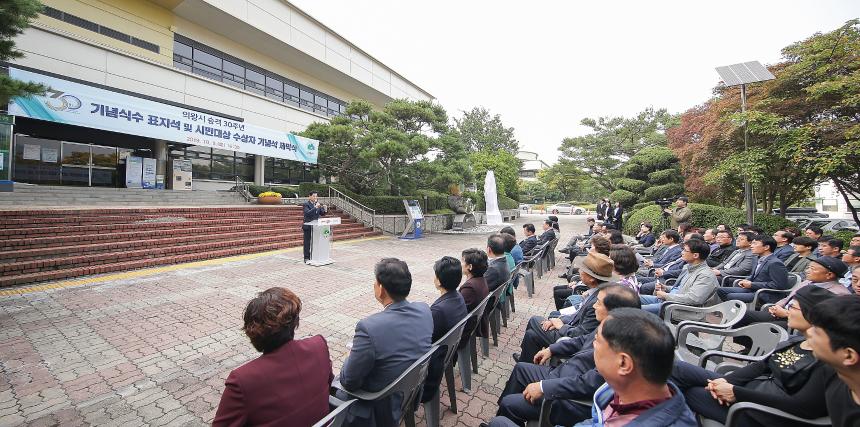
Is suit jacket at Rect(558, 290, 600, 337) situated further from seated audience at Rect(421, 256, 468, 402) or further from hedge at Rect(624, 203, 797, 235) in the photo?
hedge at Rect(624, 203, 797, 235)

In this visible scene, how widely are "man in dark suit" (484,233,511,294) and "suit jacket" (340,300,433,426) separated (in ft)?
5.65

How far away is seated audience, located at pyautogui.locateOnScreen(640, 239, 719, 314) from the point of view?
11.6 feet

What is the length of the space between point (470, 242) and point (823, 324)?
12657 mm

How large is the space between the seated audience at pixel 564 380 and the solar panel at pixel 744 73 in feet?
30.2

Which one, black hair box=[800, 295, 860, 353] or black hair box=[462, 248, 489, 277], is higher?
black hair box=[800, 295, 860, 353]

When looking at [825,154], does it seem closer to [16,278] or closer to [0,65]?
[16,278]

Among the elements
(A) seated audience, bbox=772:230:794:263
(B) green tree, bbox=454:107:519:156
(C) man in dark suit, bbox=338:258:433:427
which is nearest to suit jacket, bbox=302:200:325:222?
(C) man in dark suit, bbox=338:258:433:427

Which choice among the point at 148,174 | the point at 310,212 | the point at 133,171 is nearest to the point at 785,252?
the point at 310,212

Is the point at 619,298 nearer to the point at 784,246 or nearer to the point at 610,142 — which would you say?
the point at 784,246

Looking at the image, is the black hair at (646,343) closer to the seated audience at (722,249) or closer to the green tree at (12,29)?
the seated audience at (722,249)

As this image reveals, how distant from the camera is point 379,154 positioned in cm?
1480

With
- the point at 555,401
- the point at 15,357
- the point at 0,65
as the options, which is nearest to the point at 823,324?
the point at 555,401

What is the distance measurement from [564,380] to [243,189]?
1793cm

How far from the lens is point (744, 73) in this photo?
27.0 ft
